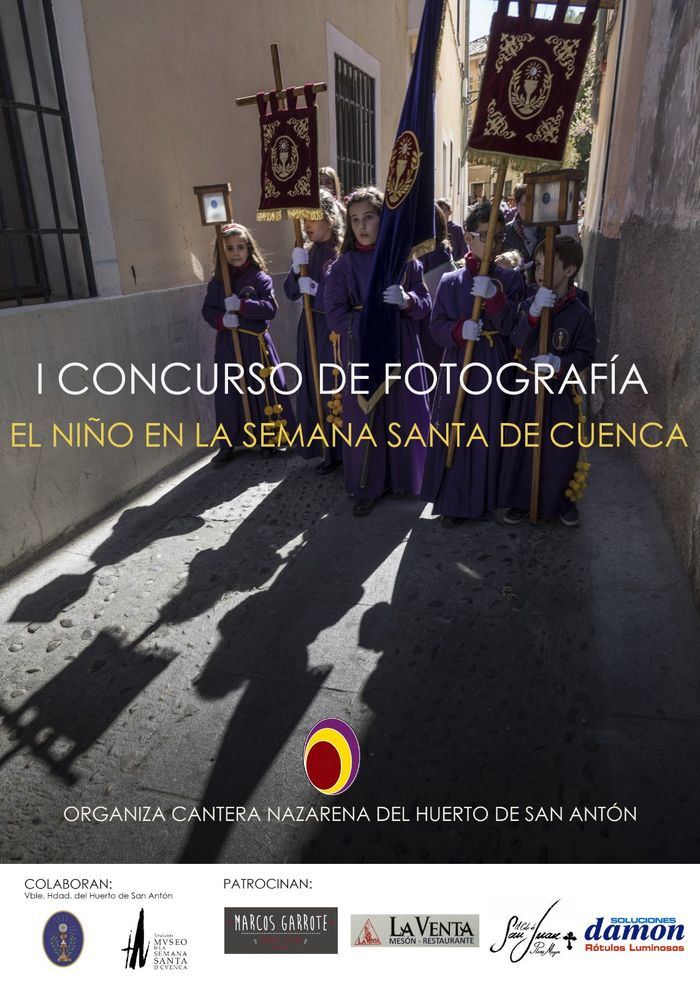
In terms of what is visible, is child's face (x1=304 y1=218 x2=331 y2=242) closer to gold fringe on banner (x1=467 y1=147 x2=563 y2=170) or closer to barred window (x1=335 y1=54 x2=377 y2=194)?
gold fringe on banner (x1=467 y1=147 x2=563 y2=170)

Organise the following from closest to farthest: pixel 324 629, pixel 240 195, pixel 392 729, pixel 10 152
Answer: pixel 392 729
pixel 324 629
pixel 10 152
pixel 240 195

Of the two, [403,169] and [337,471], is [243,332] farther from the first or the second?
[403,169]

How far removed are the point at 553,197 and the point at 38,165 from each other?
10.1 feet

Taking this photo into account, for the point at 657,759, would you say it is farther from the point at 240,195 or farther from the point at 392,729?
the point at 240,195

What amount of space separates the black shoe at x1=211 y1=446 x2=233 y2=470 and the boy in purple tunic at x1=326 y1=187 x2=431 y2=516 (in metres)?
1.30

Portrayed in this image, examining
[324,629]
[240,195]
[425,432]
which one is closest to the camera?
[324,629]

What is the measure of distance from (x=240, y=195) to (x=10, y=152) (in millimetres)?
2314

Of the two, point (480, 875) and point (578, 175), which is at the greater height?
point (578, 175)

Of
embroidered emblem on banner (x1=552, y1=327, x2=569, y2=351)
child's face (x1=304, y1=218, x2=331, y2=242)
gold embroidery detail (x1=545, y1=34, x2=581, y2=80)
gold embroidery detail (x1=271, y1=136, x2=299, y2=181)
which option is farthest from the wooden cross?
embroidered emblem on banner (x1=552, y1=327, x2=569, y2=351)

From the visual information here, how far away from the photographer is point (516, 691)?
2600mm

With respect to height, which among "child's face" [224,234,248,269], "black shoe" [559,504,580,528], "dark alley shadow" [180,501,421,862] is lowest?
"dark alley shadow" [180,501,421,862]

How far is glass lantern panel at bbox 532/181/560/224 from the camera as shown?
126 inches

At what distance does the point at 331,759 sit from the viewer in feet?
7.54

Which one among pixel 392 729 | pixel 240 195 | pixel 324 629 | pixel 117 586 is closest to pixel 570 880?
pixel 392 729
